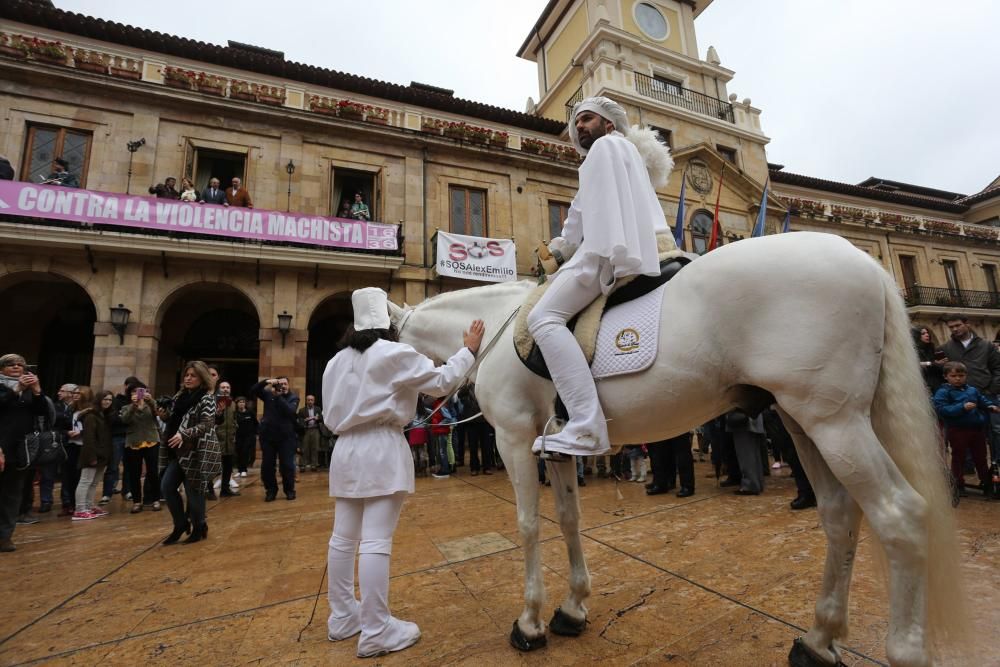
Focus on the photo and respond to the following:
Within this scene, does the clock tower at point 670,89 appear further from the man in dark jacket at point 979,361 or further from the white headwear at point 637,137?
the white headwear at point 637,137

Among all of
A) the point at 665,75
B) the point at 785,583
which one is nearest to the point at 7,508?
the point at 785,583

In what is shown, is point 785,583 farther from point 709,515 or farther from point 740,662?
point 709,515

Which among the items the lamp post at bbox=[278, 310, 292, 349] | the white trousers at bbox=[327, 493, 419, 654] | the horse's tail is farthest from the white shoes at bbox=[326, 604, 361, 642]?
the lamp post at bbox=[278, 310, 292, 349]

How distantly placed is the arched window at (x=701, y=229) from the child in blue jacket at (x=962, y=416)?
1300 centimetres

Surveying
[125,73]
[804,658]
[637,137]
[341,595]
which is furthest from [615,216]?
[125,73]

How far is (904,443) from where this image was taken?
Result: 1727mm

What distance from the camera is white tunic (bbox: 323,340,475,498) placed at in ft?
8.22

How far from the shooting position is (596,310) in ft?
7.35

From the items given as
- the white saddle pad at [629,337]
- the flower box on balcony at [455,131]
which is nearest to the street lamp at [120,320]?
the flower box on balcony at [455,131]

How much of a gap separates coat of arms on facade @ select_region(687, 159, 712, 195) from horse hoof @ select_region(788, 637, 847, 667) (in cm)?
1838

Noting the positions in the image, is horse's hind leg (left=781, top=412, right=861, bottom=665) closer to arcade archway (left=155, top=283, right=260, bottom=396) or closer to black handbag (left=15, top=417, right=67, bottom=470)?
black handbag (left=15, top=417, right=67, bottom=470)

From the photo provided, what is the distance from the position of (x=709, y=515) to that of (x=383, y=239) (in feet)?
36.0

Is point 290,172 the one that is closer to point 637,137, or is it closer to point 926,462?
point 637,137

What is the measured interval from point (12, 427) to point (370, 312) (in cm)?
480
